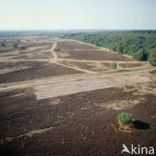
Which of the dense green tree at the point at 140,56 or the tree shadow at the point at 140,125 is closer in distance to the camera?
the tree shadow at the point at 140,125

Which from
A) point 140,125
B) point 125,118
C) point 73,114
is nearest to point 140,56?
point 140,125

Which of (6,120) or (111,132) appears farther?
(6,120)

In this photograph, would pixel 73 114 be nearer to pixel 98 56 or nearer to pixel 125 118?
pixel 125 118

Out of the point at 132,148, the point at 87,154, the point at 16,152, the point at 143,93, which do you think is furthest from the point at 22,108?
the point at 143,93

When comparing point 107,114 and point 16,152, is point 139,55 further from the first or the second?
point 16,152

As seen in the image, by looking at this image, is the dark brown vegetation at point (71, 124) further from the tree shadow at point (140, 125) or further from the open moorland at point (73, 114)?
the tree shadow at point (140, 125)

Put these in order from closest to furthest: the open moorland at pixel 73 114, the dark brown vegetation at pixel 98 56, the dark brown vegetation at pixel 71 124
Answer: the dark brown vegetation at pixel 71 124, the open moorland at pixel 73 114, the dark brown vegetation at pixel 98 56

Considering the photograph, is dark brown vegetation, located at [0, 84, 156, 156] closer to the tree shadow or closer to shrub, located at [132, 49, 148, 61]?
the tree shadow

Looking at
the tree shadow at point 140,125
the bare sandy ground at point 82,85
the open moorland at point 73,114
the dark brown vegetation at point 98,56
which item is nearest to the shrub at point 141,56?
the dark brown vegetation at point 98,56
